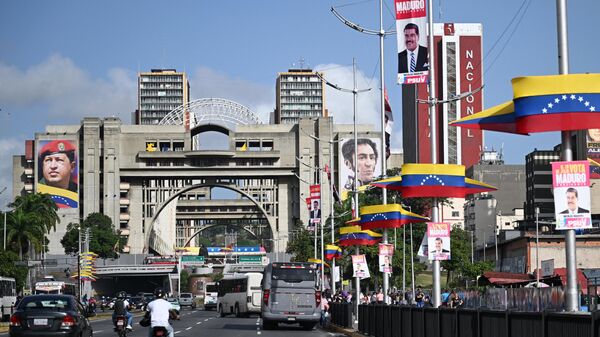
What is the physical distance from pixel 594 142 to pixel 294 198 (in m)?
62.1

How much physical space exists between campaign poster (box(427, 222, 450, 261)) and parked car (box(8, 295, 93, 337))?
Answer: 884 cm

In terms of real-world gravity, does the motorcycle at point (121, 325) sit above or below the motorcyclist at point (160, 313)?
below

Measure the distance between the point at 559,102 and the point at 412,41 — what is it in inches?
650

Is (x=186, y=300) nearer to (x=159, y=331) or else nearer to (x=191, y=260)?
(x=191, y=260)

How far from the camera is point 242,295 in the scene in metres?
70.5

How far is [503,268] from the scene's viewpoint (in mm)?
104625

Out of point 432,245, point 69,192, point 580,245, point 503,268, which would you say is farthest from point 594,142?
point 432,245

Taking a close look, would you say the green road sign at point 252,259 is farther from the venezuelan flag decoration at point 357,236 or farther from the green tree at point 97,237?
the venezuelan flag decoration at point 357,236

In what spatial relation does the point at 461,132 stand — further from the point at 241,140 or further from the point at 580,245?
the point at 580,245

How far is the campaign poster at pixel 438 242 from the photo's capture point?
2780 centimetres

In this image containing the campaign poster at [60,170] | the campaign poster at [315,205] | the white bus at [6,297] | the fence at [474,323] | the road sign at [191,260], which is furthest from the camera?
the campaign poster at [60,170]

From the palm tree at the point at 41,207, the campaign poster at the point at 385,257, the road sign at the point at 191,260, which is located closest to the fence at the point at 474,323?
the campaign poster at the point at 385,257

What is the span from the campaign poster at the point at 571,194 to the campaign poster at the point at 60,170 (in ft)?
506

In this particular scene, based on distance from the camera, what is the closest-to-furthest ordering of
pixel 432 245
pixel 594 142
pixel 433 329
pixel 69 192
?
pixel 433 329 → pixel 432 245 → pixel 594 142 → pixel 69 192
